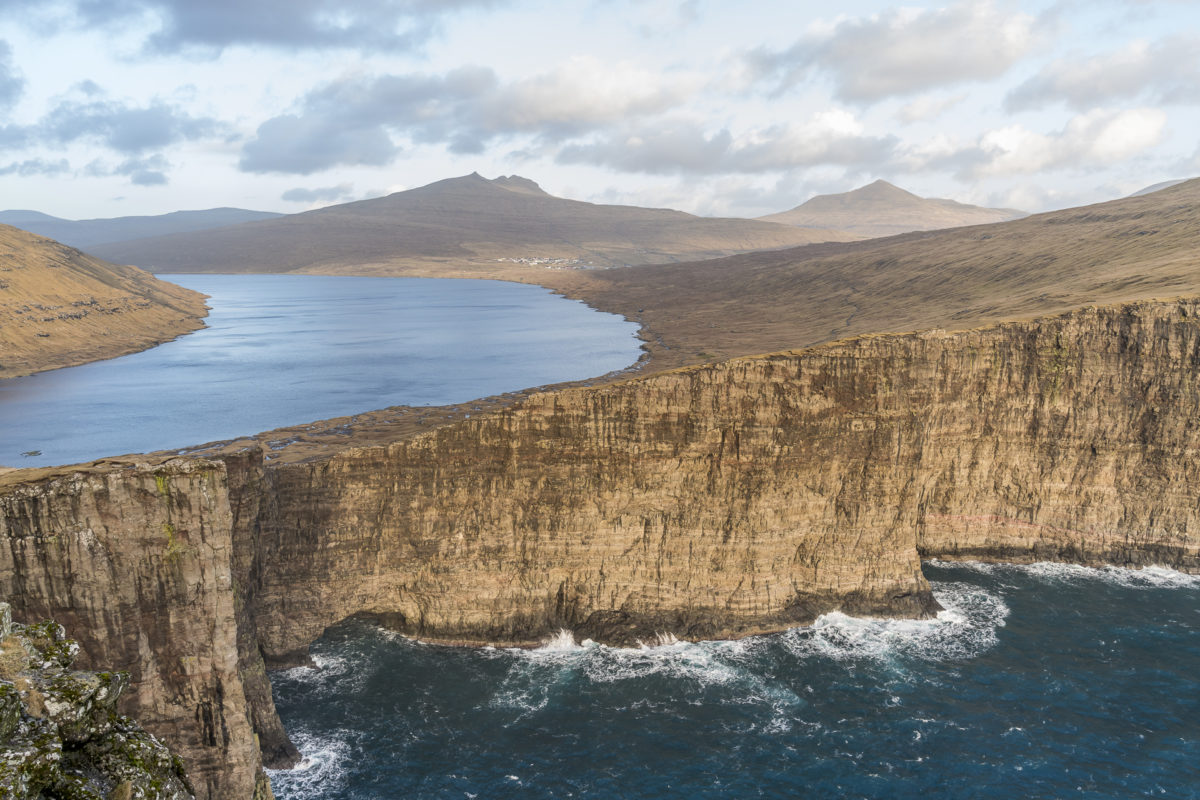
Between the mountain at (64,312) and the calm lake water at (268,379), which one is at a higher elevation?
the mountain at (64,312)

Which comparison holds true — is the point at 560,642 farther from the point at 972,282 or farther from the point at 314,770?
the point at 972,282

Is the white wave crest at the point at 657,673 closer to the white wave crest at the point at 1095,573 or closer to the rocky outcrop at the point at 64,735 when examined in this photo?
the rocky outcrop at the point at 64,735

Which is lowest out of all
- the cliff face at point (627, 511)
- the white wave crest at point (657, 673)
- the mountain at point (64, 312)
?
the white wave crest at point (657, 673)

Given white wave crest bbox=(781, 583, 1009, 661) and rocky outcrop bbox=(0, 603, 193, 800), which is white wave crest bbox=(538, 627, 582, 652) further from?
rocky outcrop bbox=(0, 603, 193, 800)

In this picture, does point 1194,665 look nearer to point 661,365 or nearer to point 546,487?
point 546,487

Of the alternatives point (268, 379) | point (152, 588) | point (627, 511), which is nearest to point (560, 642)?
point (627, 511)

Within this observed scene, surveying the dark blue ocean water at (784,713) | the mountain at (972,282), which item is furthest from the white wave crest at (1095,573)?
the mountain at (972,282)

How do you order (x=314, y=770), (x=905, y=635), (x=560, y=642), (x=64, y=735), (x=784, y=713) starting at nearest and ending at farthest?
(x=64, y=735) → (x=314, y=770) → (x=784, y=713) → (x=560, y=642) → (x=905, y=635)
